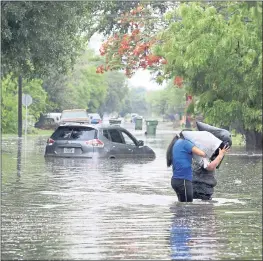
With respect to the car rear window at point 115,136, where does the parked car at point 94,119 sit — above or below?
below

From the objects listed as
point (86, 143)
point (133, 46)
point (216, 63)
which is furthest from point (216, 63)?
point (133, 46)

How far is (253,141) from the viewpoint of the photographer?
48312 mm

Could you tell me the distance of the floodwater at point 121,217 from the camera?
1244 centimetres

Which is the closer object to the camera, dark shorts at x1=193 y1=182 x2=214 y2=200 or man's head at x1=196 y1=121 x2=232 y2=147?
man's head at x1=196 y1=121 x2=232 y2=147

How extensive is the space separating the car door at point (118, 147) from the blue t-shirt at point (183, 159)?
16.4m

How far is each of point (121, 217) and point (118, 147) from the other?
18721 millimetres

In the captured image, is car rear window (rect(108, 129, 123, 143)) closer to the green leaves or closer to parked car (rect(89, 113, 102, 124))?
the green leaves

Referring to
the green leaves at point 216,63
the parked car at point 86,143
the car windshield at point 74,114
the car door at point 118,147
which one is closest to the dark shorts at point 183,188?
the green leaves at point 216,63

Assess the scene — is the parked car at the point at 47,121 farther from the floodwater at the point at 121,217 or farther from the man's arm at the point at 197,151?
the man's arm at the point at 197,151

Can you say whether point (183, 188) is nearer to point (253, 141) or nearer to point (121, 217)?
point (121, 217)

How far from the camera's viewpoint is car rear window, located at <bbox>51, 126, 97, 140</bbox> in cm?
3450

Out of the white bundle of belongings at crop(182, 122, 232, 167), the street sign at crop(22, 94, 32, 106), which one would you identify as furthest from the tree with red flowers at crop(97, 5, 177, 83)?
the white bundle of belongings at crop(182, 122, 232, 167)

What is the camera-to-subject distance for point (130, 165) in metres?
32.0

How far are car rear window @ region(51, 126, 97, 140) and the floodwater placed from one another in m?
5.15
